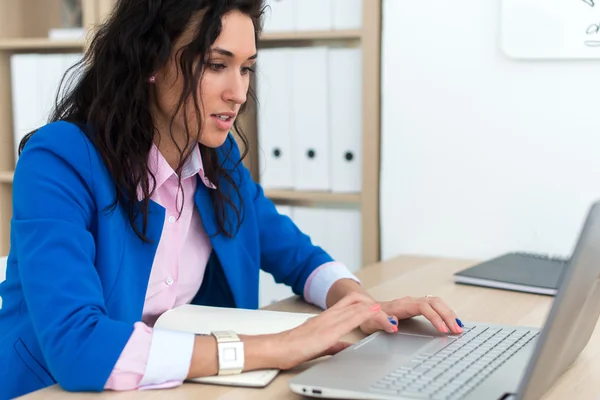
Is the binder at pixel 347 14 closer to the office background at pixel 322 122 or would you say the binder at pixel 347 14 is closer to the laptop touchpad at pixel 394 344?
the office background at pixel 322 122

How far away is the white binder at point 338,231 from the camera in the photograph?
2.12 metres

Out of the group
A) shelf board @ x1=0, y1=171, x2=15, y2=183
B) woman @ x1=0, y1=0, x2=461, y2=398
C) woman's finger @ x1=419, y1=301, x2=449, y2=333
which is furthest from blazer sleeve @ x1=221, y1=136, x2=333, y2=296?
shelf board @ x1=0, y1=171, x2=15, y2=183

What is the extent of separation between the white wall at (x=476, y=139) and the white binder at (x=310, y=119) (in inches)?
5.9

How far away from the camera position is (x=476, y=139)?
6.42ft

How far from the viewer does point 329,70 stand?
6.79ft

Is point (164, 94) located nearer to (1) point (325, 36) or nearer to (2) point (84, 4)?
(1) point (325, 36)

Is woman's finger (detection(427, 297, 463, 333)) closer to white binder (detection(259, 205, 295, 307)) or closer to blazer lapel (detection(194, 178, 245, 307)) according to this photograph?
blazer lapel (detection(194, 178, 245, 307))

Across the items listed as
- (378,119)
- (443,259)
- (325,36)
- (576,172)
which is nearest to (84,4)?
(325,36)

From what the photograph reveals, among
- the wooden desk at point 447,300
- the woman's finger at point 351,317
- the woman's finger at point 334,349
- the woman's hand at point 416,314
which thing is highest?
the woman's finger at point 351,317

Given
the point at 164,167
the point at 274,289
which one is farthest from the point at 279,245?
the point at 274,289

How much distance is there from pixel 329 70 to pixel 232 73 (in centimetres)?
74

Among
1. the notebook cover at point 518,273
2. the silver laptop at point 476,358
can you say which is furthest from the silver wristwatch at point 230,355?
the notebook cover at point 518,273

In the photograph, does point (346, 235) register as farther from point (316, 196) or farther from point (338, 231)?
point (316, 196)

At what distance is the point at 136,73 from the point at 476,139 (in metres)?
0.90
